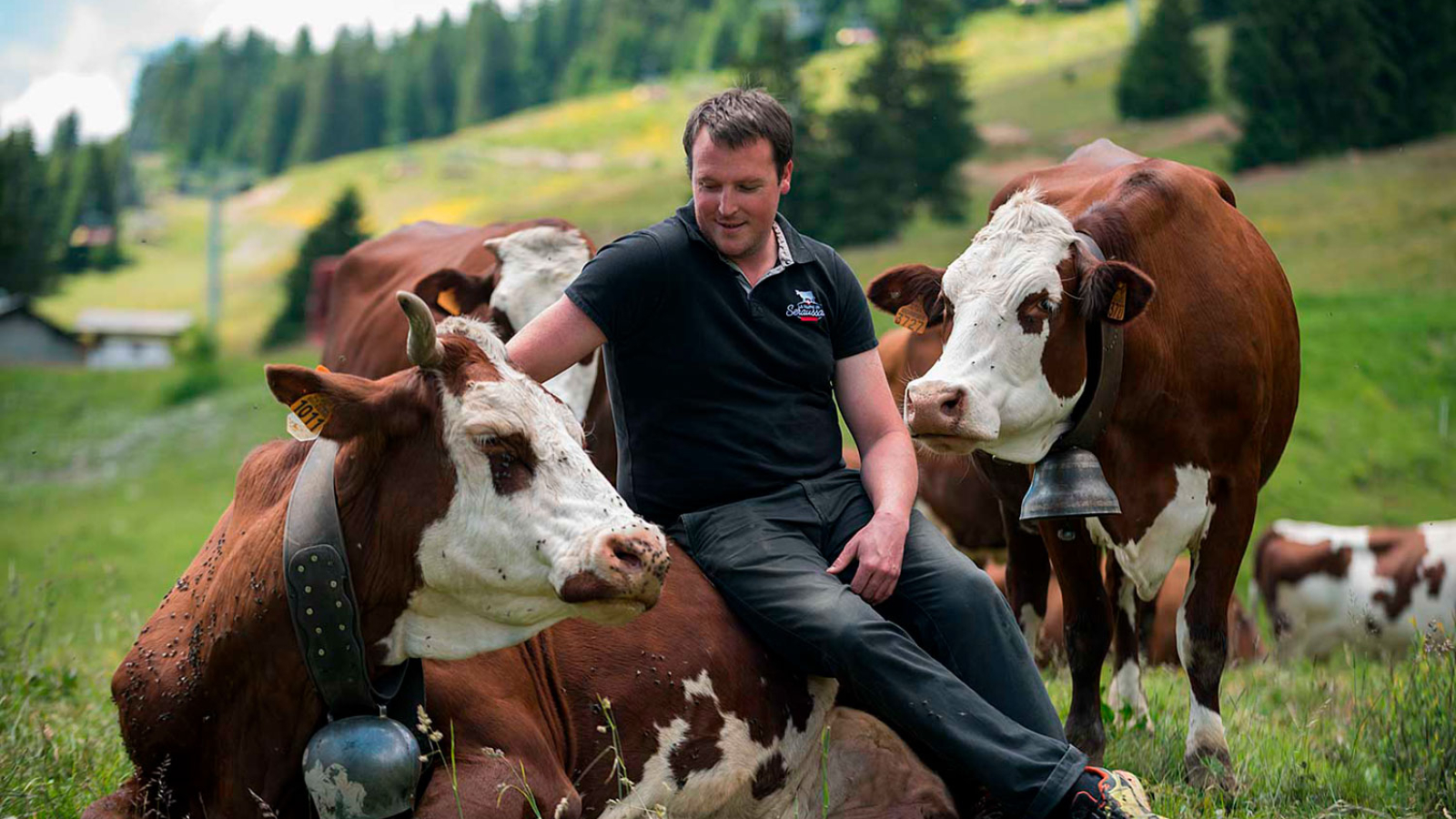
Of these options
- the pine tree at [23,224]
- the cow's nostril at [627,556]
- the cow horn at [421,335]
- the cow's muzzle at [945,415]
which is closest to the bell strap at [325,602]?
the cow horn at [421,335]

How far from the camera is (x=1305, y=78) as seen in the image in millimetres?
23047

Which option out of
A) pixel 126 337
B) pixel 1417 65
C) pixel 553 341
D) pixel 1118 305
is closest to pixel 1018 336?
pixel 1118 305

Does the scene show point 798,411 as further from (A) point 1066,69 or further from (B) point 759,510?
(A) point 1066,69

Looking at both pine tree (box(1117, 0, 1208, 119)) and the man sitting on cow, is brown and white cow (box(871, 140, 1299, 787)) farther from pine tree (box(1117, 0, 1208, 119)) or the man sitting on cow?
pine tree (box(1117, 0, 1208, 119))

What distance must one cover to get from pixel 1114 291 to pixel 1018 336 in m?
0.37

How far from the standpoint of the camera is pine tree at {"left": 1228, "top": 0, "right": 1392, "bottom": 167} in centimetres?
1688

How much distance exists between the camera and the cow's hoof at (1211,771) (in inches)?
194

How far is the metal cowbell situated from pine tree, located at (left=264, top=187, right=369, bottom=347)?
138 ft

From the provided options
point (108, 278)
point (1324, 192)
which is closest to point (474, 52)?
point (108, 278)

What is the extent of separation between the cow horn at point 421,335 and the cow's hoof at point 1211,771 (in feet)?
9.95

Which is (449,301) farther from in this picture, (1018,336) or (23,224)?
(23,224)

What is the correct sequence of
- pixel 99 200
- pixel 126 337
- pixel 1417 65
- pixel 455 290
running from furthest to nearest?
1. pixel 126 337
2. pixel 99 200
3. pixel 1417 65
4. pixel 455 290

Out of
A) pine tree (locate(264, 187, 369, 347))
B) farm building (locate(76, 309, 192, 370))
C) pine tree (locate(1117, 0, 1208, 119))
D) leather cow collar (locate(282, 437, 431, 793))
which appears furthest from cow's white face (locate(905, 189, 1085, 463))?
farm building (locate(76, 309, 192, 370))

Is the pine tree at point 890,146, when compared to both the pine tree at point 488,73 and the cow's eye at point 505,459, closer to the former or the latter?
the cow's eye at point 505,459
